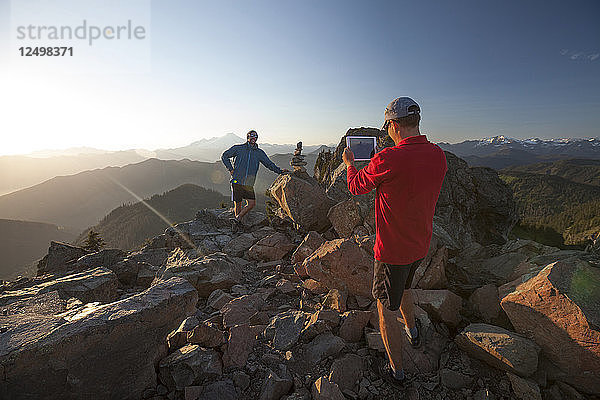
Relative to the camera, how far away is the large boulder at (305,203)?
29.6ft

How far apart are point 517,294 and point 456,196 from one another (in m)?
5.99

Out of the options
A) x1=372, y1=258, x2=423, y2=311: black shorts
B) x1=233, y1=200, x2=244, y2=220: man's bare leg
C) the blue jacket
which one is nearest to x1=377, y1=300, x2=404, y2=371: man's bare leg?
x1=372, y1=258, x2=423, y2=311: black shorts

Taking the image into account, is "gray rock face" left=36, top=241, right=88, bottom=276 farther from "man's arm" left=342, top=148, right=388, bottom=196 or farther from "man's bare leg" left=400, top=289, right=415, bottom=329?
"man's bare leg" left=400, top=289, right=415, bottom=329

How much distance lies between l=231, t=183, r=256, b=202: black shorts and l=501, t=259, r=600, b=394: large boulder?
29.5 feet

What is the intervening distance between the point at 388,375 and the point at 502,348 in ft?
5.17

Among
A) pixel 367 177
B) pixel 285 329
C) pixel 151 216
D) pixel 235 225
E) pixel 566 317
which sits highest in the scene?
pixel 367 177

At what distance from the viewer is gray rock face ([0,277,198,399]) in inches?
118

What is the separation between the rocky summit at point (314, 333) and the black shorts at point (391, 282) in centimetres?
112

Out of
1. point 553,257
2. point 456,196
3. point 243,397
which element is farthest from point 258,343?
point 456,196

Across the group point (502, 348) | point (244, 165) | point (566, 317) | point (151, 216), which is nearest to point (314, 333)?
point (502, 348)

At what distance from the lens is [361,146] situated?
4633 mm

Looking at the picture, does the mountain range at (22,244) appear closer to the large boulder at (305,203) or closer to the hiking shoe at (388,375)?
the large boulder at (305,203)

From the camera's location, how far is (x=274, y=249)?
27.3ft

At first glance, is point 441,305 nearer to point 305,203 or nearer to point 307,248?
point 307,248
